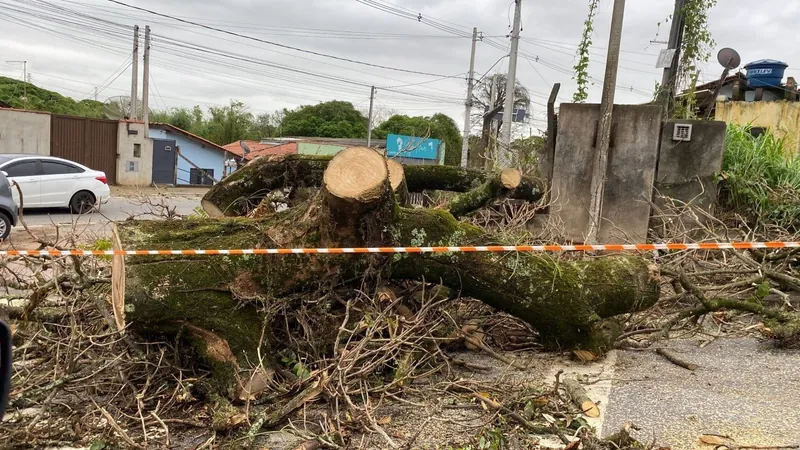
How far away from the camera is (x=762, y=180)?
25.2ft

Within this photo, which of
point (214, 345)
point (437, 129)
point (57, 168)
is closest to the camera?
point (214, 345)

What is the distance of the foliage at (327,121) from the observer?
51844mm

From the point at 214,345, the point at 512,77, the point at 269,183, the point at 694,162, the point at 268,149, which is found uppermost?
the point at 512,77

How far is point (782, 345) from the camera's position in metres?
4.70

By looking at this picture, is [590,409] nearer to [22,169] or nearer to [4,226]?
[4,226]

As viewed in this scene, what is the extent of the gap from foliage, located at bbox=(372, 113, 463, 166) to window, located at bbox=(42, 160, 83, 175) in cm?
2076

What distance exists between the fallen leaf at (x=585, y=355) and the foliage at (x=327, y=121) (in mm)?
48158

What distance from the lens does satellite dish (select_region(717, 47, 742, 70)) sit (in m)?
9.43

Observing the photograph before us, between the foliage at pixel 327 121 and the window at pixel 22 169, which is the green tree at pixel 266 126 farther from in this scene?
the window at pixel 22 169

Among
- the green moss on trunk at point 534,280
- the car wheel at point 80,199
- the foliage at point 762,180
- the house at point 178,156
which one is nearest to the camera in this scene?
the green moss on trunk at point 534,280

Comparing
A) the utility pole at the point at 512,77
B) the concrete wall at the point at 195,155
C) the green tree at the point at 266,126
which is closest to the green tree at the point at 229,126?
the green tree at the point at 266,126

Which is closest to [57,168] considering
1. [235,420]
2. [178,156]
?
[235,420]

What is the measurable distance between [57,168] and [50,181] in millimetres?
505

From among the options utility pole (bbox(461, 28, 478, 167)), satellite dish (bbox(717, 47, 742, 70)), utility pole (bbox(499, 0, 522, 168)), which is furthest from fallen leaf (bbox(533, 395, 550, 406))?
utility pole (bbox(461, 28, 478, 167))
